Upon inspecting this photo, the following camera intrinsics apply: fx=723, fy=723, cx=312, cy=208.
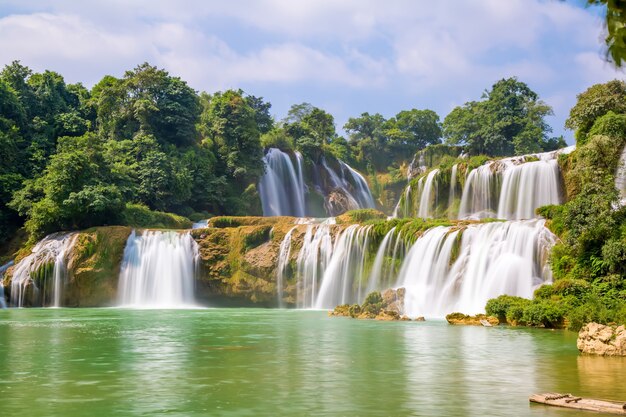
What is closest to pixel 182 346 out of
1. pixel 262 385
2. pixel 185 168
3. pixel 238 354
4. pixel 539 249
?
pixel 238 354

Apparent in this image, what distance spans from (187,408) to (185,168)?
1752 inches

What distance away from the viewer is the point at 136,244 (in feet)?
138

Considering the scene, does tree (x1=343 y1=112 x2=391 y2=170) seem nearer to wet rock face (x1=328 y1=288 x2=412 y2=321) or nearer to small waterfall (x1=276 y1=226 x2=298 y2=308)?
small waterfall (x1=276 y1=226 x2=298 y2=308)

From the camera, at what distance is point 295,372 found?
13.1 meters

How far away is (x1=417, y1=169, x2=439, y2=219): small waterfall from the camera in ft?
157

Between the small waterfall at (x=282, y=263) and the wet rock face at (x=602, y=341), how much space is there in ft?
84.7

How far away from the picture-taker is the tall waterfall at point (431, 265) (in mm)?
29031

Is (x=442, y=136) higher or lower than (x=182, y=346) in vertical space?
higher

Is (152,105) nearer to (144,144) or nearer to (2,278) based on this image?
(144,144)

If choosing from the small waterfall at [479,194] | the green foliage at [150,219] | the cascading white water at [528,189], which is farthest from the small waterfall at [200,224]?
the cascading white water at [528,189]

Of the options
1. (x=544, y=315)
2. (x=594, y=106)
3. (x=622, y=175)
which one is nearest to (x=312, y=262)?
(x=622, y=175)

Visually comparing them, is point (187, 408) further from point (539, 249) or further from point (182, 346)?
point (539, 249)

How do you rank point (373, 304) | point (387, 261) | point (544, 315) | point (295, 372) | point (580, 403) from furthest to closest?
point (387, 261) < point (373, 304) < point (544, 315) < point (295, 372) < point (580, 403)

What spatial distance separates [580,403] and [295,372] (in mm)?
5376
